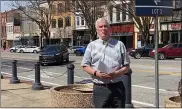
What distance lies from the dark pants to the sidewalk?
4146 millimetres

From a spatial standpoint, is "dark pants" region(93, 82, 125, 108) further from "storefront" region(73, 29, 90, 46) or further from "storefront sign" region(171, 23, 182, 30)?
"storefront" region(73, 29, 90, 46)

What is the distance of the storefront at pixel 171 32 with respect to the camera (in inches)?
1697

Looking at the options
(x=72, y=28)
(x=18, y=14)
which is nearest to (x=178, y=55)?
(x=72, y=28)

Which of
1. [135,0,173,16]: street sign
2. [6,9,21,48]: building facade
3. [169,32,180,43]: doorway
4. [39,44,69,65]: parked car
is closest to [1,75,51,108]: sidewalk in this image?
[135,0,173,16]: street sign

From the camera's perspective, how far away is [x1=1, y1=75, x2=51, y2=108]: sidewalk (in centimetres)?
935

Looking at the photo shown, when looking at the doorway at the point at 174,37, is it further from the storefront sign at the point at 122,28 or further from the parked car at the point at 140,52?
the parked car at the point at 140,52

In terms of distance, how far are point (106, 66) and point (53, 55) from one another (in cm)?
2211

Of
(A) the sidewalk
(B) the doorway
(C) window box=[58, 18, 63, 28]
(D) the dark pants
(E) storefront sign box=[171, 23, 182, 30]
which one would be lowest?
(A) the sidewalk

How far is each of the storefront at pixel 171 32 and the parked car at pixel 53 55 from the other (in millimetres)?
19017

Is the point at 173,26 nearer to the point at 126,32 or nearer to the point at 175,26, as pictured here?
the point at 175,26

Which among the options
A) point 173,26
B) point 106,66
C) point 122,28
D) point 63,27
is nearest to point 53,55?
point 173,26

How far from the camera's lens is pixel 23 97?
10578 millimetres

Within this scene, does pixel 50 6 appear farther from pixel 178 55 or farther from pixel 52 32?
pixel 178 55

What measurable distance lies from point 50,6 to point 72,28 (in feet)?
26.2
